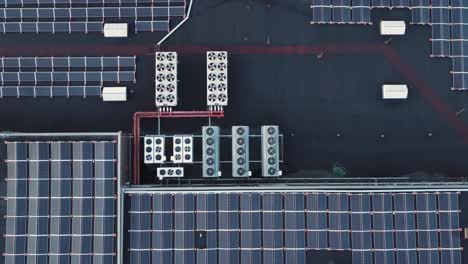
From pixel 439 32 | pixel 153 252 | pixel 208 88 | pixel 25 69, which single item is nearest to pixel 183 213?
pixel 153 252

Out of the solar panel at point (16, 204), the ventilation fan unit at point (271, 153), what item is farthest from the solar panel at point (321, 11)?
the solar panel at point (16, 204)

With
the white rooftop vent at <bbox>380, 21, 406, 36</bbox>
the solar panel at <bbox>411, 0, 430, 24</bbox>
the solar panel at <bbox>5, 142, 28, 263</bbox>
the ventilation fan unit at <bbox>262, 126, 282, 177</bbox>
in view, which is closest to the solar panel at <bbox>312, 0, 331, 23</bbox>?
the white rooftop vent at <bbox>380, 21, 406, 36</bbox>

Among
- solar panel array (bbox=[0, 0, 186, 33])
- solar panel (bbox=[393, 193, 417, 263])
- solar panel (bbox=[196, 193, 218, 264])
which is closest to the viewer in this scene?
solar panel (bbox=[393, 193, 417, 263])

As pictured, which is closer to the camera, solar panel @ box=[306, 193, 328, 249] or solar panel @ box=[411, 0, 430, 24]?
solar panel @ box=[306, 193, 328, 249]

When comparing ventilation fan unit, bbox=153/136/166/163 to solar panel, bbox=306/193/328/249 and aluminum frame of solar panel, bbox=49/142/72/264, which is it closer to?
aluminum frame of solar panel, bbox=49/142/72/264

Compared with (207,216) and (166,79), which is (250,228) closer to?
(207,216)

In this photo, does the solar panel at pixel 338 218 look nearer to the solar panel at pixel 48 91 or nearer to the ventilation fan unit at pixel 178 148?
the ventilation fan unit at pixel 178 148

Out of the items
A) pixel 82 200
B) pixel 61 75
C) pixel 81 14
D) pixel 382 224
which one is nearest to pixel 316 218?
pixel 382 224
